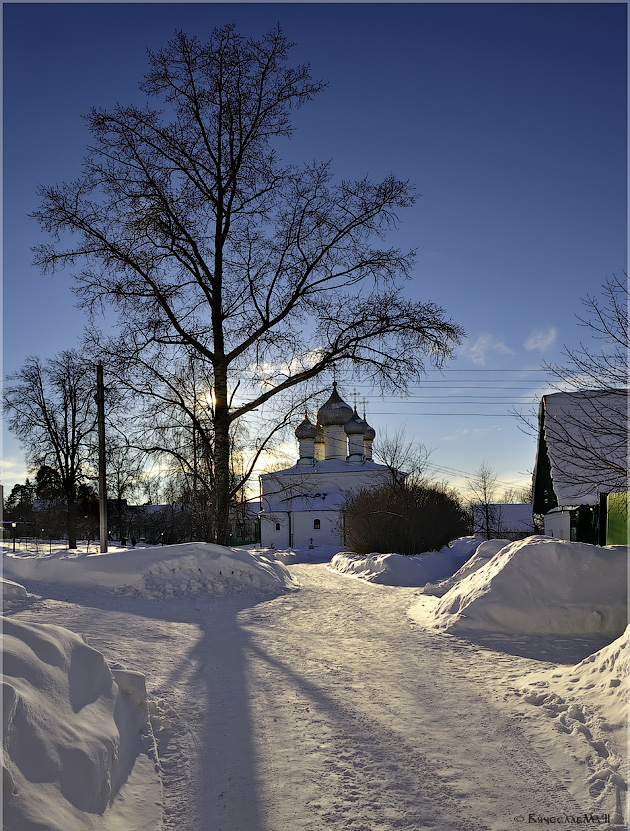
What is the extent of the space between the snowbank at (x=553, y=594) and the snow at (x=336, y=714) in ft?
0.07

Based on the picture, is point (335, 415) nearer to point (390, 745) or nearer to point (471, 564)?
point (471, 564)

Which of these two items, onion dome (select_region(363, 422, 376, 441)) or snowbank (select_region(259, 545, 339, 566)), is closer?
snowbank (select_region(259, 545, 339, 566))

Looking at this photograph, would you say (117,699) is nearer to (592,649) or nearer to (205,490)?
(592,649)

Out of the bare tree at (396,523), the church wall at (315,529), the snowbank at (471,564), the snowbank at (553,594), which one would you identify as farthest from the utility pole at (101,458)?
the church wall at (315,529)

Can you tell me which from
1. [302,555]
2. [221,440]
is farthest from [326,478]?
[221,440]

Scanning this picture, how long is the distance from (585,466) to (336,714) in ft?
25.4

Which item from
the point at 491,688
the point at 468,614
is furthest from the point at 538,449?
the point at 491,688

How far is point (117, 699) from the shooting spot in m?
4.62

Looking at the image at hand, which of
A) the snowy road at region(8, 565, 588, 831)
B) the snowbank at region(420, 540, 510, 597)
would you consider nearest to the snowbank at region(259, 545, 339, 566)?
the snowbank at region(420, 540, 510, 597)

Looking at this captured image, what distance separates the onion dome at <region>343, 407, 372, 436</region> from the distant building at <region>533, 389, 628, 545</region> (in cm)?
2343

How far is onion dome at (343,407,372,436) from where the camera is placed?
52688 mm

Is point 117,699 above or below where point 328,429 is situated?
below

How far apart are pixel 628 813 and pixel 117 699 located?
3167mm

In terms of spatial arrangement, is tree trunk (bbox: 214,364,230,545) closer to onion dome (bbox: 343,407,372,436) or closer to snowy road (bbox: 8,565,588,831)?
snowy road (bbox: 8,565,588,831)
